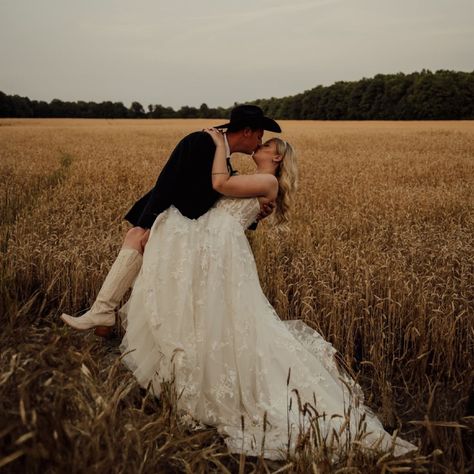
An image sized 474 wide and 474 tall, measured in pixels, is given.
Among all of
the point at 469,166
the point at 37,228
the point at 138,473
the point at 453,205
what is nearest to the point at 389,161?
the point at 469,166

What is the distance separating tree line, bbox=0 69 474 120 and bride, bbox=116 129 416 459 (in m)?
62.7

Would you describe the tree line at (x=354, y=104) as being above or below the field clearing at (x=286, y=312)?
below

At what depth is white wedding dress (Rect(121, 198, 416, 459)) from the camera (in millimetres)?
2770

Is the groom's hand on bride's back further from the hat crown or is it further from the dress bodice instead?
the hat crown

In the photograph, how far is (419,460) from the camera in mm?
2297

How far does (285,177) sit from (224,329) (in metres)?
1.02

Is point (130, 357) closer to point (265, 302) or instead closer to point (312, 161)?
point (265, 302)

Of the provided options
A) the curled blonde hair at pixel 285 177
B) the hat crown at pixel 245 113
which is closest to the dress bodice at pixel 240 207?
the curled blonde hair at pixel 285 177

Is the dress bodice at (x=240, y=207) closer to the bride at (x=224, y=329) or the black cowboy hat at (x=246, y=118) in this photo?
the bride at (x=224, y=329)

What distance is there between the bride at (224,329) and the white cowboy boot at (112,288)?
0.22 metres

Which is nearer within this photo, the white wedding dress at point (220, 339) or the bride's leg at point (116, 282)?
the white wedding dress at point (220, 339)

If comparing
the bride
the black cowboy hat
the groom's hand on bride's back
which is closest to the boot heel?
the bride

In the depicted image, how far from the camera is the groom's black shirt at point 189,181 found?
300cm

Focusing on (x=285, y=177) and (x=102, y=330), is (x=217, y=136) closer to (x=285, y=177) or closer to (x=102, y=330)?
(x=285, y=177)
